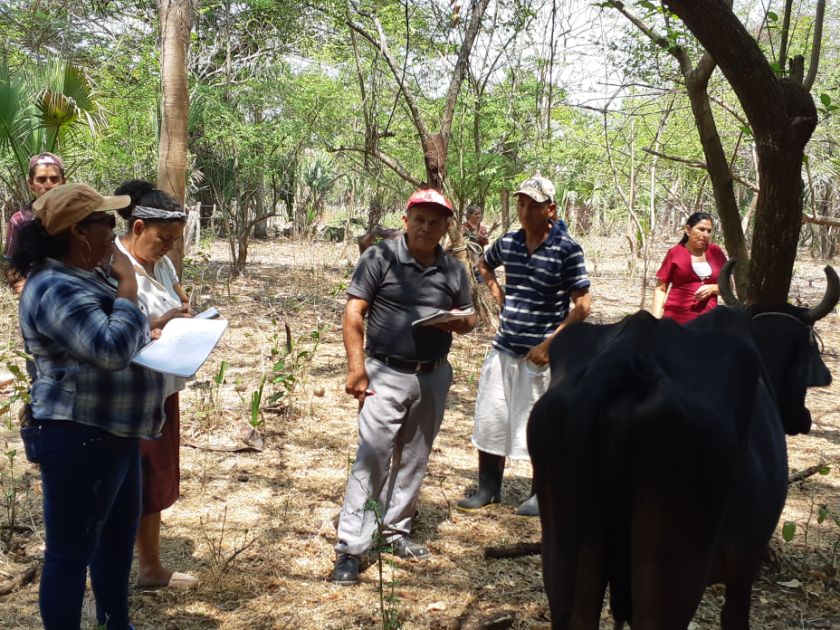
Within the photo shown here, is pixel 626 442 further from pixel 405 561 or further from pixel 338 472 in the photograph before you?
pixel 338 472

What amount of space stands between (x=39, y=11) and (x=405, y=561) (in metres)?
15.9

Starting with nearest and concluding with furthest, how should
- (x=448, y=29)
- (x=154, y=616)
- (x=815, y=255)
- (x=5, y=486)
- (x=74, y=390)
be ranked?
(x=74, y=390), (x=154, y=616), (x=5, y=486), (x=448, y=29), (x=815, y=255)

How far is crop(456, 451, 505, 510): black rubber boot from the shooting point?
491 centimetres

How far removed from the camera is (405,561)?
4.17 meters

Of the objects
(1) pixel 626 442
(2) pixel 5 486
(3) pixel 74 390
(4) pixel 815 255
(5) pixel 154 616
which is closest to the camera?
(1) pixel 626 442

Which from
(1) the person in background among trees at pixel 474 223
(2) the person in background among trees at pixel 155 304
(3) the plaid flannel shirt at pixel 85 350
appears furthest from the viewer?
(1) the person in background among trees at pixel 474 223

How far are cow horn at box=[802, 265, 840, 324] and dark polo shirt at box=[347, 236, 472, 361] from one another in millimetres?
1794

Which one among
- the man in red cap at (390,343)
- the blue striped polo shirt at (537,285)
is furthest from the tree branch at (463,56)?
the man in red cap at (390,343)

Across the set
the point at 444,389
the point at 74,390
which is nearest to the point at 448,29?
the point at 444,389

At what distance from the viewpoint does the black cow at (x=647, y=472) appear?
226 cm

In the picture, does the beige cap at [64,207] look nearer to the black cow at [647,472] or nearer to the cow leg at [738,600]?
the black cow at [647,472]

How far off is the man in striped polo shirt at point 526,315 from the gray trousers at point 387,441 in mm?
718

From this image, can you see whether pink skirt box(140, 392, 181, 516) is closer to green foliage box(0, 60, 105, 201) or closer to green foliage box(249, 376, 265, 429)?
green foliage box(249, 376, 265, 429)

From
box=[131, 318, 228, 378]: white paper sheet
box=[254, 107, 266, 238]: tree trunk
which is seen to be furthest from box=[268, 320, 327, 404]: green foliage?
box=[254, 107, 266, 238]: tree trunk
